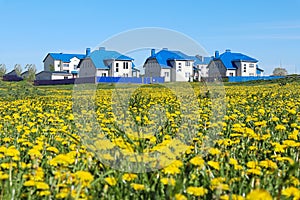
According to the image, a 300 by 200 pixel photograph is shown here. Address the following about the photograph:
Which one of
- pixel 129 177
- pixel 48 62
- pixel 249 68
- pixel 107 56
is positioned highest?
pixel 48 62

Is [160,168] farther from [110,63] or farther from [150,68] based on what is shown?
[150,68]

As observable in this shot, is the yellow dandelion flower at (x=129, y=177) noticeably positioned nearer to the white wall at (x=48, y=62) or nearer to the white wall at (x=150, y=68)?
the white wall at (x=150, y=68)

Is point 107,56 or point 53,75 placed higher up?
point 53,75

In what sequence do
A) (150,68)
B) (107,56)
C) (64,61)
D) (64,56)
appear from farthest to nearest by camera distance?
(64,56) → (64,61) → (150,68) → (107,56)

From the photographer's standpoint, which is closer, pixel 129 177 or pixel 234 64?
pixel 129 177

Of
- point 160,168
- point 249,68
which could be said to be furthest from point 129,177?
point 249,68

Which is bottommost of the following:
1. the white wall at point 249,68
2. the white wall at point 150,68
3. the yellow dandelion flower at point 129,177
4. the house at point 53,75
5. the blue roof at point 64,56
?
the yellow dandelion flower at point 129,177

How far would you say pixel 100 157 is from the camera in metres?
3.87

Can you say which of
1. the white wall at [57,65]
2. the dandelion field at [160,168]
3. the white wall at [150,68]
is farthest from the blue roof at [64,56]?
the dandelion field at [160,168]

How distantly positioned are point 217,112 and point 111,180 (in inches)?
198

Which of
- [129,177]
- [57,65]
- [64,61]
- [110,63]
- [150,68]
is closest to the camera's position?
[129,177]

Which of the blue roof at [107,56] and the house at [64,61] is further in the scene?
the house at [64,61]

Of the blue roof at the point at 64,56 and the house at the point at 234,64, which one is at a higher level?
the blue roof at the point at 64,56

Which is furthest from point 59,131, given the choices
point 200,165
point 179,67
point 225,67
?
point 225,67
